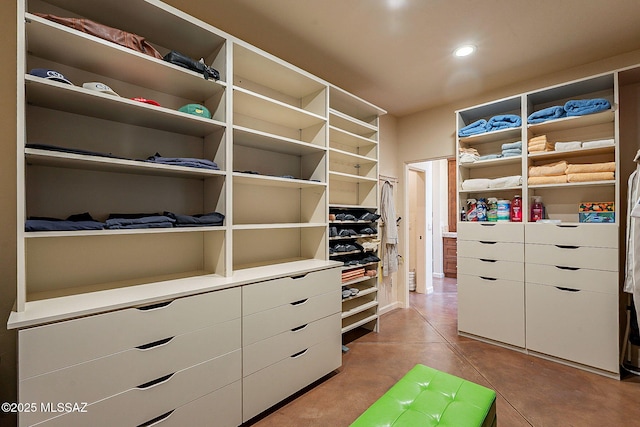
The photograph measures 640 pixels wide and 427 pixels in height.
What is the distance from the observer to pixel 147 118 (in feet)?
5.46

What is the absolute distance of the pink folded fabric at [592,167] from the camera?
2.33m

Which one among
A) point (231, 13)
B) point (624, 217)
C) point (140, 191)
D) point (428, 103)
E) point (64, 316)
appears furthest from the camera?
point (428, 103)

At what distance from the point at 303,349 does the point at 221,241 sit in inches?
39.3

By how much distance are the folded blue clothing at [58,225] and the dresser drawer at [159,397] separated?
2.54ft

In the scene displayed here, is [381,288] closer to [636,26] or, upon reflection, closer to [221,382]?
[221,382]

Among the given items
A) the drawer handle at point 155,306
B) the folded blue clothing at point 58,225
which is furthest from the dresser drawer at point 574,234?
the folded blue clothing at point 58,225

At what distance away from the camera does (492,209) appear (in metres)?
3.04

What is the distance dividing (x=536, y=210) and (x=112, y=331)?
3.45 meters

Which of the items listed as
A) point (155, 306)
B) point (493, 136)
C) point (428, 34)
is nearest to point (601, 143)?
point (493, 136)

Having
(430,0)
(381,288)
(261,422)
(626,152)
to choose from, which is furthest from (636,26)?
(261,422)

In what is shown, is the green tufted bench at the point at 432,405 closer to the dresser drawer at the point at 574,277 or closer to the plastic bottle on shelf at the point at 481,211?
the dresser drawer at the point at 574,277

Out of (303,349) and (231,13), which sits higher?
(231,13)

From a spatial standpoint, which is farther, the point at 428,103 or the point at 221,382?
the point at 428,103

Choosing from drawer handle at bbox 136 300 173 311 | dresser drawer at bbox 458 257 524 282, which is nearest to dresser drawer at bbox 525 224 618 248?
dresser drawer at bbox 458 257 524 282
